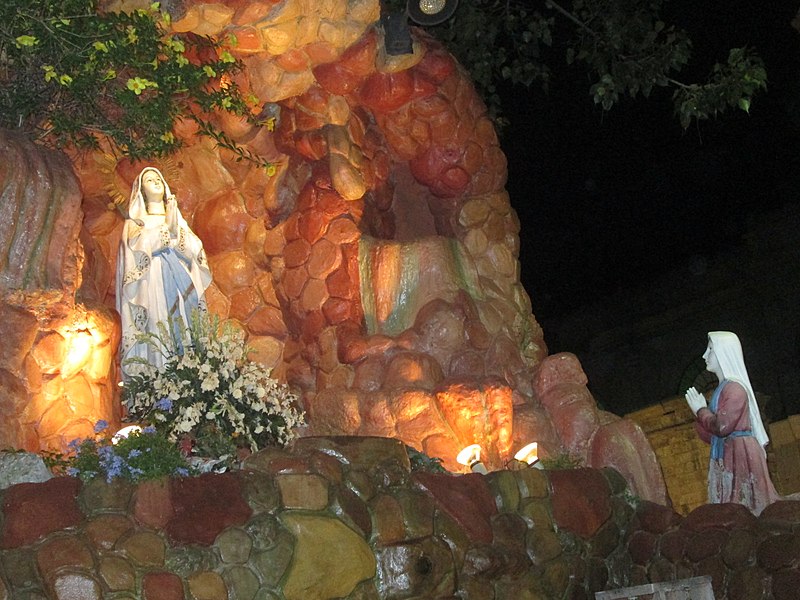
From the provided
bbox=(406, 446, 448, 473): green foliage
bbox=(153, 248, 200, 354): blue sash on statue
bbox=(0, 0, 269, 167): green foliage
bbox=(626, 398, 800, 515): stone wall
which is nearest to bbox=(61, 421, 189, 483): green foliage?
bbox=(406, 446, 448, 473): green foliage

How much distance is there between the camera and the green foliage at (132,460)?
20.6 ft

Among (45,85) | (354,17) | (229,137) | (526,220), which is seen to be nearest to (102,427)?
(45,85)

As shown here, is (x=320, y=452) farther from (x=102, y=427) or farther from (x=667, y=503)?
(x=667, y=503)

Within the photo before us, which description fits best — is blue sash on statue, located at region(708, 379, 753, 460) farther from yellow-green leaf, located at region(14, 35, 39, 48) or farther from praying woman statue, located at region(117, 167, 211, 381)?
yellow-green leaf, located at region(14, 35, 39, 48)

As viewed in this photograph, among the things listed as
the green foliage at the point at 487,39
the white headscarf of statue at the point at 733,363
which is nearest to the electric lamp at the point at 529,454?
the white headscarf of statue at the point at 733,363

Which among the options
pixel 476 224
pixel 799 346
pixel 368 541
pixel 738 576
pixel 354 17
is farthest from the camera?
pixel 799 346

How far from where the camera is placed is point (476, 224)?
11.3 metres

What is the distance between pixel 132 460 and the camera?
6301 millimetres

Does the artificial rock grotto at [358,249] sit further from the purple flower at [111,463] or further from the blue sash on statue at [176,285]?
the purple flower at [111,463]

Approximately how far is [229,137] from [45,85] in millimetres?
2082

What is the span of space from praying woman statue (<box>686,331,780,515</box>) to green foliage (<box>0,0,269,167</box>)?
4.97m

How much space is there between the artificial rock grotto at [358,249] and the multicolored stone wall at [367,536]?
56.6 inches

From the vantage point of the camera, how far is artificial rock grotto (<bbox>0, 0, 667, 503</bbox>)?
9508 mm

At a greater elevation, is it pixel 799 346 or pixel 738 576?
pixel 799 346
